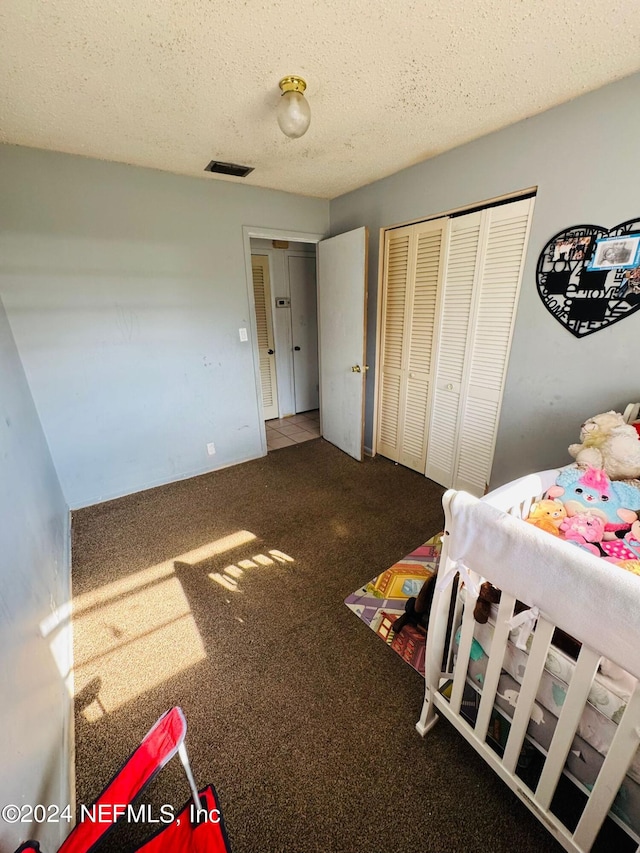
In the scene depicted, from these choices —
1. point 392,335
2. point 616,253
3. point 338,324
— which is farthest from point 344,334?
point 616,253

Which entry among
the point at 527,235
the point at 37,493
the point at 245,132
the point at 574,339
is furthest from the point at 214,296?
the point at 574,339

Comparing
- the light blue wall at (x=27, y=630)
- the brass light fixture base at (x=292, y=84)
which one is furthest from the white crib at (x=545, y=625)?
the brass light fixture base at (x=292, y=84)

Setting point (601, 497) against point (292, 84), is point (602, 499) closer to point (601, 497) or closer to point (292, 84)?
point (601, 497)

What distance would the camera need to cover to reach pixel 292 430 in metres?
4.01

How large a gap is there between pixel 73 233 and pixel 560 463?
3260mm

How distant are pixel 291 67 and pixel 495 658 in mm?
2128

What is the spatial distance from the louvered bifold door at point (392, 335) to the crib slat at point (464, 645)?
2063 mm

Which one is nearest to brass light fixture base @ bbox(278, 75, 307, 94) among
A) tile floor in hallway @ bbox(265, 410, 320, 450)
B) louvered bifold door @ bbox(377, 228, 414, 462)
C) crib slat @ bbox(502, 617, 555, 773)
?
louvered bifold door @ bbox(377, 228, 414, 462)

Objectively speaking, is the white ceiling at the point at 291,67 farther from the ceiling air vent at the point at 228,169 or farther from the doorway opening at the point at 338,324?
the doorway opening at the point at 338,324

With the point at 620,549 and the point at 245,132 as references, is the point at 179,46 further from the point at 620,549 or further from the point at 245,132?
the point at 620,549

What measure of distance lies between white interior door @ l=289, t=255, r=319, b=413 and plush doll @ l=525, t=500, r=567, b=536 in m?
3.52

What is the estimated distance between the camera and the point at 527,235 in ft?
5.98

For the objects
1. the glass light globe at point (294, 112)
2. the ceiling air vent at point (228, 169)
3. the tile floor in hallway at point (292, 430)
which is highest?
the ceiling air vent at point (228, 169)

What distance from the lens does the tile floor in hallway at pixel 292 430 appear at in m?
3.67
